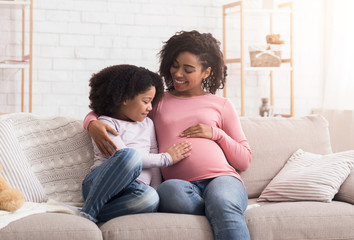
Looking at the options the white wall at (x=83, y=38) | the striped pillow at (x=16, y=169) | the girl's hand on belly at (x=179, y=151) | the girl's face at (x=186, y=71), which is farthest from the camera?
the white wall at (x=83, y=38)

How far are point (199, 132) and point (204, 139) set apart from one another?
0.12ft

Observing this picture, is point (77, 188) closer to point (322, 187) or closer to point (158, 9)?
point (322, 187)

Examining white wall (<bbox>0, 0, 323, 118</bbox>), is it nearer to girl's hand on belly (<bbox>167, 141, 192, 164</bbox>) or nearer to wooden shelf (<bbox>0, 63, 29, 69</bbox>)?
wooden shelf (<bbox>0, 63, 29, 69</bbox>)

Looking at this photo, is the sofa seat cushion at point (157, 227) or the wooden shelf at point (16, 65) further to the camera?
the wooden shelf at point (16, 65)

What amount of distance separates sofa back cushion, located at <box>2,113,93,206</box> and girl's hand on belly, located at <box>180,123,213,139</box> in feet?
1.38

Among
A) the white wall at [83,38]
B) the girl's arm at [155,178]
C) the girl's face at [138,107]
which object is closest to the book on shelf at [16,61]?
the white wall at [83,38]

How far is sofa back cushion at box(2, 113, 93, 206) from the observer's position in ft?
6.90

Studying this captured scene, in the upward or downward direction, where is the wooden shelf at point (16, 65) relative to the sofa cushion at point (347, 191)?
upward

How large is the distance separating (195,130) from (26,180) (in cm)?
71

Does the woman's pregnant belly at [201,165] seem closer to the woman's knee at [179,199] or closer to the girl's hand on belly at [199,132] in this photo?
the girl's hand on belly at [199,132]

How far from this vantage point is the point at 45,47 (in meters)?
3.79

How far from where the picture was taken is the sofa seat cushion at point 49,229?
1595 mm

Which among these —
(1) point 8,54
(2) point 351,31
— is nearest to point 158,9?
(1) point 8,54

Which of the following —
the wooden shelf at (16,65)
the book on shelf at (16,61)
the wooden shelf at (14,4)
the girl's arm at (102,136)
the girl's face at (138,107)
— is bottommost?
the girl's arm at (102,136)
